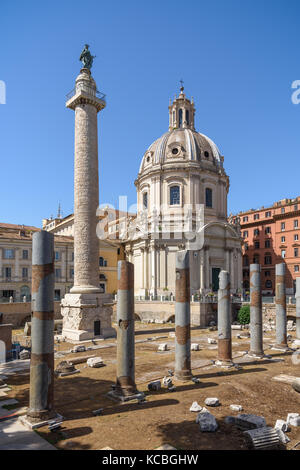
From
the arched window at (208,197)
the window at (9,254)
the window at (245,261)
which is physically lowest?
the window at (245,261)

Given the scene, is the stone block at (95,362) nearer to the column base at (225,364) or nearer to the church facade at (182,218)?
the column base at (225,364)

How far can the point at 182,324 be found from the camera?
44.5ft

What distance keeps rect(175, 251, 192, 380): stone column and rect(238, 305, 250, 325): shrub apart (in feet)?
65.7

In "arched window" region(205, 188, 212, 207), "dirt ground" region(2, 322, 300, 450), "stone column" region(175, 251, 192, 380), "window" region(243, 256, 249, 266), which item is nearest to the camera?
"dirt ground" region(2, 322, 300, 450)

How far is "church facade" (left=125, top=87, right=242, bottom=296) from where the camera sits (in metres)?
38.3

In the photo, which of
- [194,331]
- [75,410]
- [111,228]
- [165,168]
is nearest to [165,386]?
[75,410]

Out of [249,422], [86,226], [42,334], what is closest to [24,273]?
[86,226]

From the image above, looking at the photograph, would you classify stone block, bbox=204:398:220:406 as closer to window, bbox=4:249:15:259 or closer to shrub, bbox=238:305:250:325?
shrub, bbox=238:305:250:325

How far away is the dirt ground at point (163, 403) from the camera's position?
815cm

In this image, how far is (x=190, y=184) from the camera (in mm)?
40438

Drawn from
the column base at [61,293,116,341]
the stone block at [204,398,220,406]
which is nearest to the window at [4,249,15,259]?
the column base at [61,293,116,341]

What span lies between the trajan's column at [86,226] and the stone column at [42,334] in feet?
43.9

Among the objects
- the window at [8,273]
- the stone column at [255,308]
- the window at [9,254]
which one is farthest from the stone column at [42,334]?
the window at [8,273]

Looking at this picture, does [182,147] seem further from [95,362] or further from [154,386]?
[154,386]
